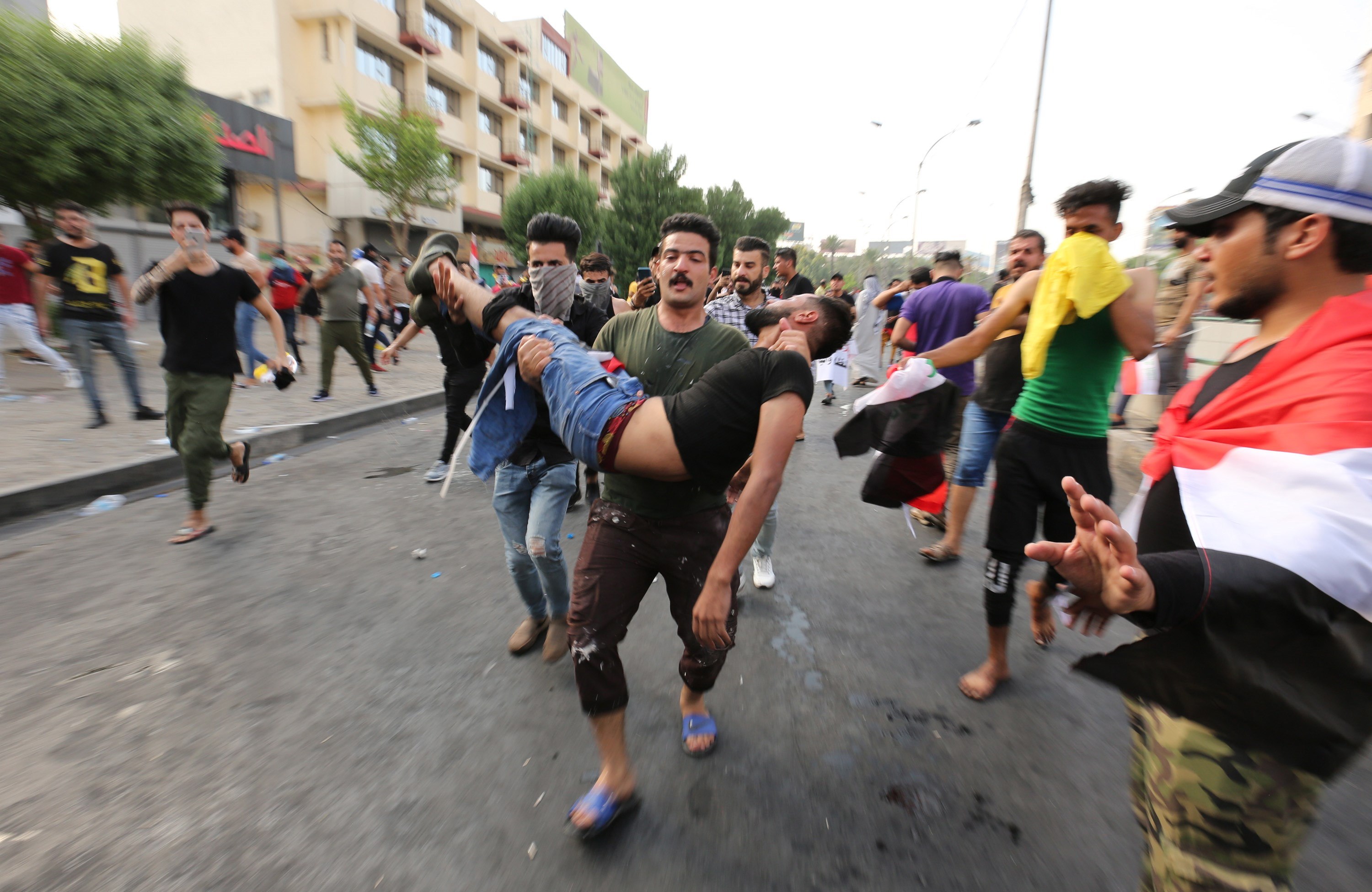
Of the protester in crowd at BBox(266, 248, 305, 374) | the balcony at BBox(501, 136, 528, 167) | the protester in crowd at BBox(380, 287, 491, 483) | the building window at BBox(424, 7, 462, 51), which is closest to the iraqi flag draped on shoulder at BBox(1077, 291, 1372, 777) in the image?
the protester in crowd at BBox(380, 287, 491, 483)

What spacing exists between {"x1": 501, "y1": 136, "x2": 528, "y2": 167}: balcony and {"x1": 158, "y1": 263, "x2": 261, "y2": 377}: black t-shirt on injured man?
3629 cm

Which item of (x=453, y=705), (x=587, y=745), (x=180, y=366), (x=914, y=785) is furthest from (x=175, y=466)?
(x=914, y=785)

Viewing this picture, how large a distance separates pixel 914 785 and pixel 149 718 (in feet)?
9.49

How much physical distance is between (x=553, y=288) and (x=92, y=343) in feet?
20.8

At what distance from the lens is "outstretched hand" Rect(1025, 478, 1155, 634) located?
1.00 m

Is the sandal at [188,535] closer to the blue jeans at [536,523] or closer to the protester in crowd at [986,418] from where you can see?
the blue jeans at [536,523]

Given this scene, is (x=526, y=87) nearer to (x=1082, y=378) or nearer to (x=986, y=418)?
(x=986, y=418)

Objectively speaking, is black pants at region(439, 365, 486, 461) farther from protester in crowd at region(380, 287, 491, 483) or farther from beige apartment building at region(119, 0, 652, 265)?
beige apartment building at region(119, 0, 652, 265)

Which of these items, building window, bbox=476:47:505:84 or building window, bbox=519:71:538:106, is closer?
building window, bbox=476:47:505:84

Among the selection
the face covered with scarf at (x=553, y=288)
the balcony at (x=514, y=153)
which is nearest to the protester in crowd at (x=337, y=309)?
the face covered with scarf at (x=553, y=288)

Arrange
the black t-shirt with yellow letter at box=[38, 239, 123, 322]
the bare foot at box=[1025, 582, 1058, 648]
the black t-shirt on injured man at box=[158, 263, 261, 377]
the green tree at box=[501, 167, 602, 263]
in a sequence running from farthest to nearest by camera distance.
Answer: the green tree at box=[501, 167, 602, 263], the black t-shirt with yellow letter at box=[38, 239, 123, 322], the black t-shirt on injured man at box=[158, 263, 261, 377], the bare foot at box=[1025, 582, 1058, 648]

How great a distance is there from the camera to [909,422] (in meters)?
2.78

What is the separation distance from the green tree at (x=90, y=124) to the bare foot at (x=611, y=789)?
Answer: 14.2 meters

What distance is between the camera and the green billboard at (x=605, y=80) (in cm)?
4559
